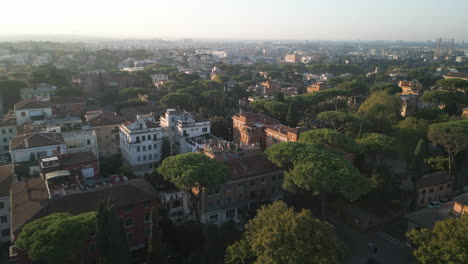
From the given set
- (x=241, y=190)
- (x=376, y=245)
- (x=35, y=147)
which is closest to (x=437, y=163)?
(x=376, y=245)

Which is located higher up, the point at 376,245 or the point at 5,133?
the point at 5,133

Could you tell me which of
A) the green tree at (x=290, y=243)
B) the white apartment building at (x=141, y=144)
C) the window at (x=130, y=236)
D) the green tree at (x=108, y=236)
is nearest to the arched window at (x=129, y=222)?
the window at (x=130, y=236)

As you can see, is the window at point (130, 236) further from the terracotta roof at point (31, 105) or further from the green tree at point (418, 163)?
the terracotta roof at point (31, 105)

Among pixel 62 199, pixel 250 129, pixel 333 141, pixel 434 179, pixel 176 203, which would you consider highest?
pixel 333 141

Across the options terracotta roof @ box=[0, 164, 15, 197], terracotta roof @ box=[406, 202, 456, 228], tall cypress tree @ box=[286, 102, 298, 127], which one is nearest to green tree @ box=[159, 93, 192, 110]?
tall cypress tree @ box=[286, 102, 298, 127]

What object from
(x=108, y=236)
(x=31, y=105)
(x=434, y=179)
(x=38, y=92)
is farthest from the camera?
(x=38, y=92)

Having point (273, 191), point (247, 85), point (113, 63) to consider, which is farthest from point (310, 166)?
point (113, 63)

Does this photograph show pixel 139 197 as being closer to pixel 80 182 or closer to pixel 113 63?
pixel 80 182

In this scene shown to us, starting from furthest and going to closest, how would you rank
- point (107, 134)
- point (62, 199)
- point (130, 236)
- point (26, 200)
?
point (107, 134)
point (130, 236)
point (26, 200)
point (62, 199)

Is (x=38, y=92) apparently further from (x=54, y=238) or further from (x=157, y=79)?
(x=54, y=238)
